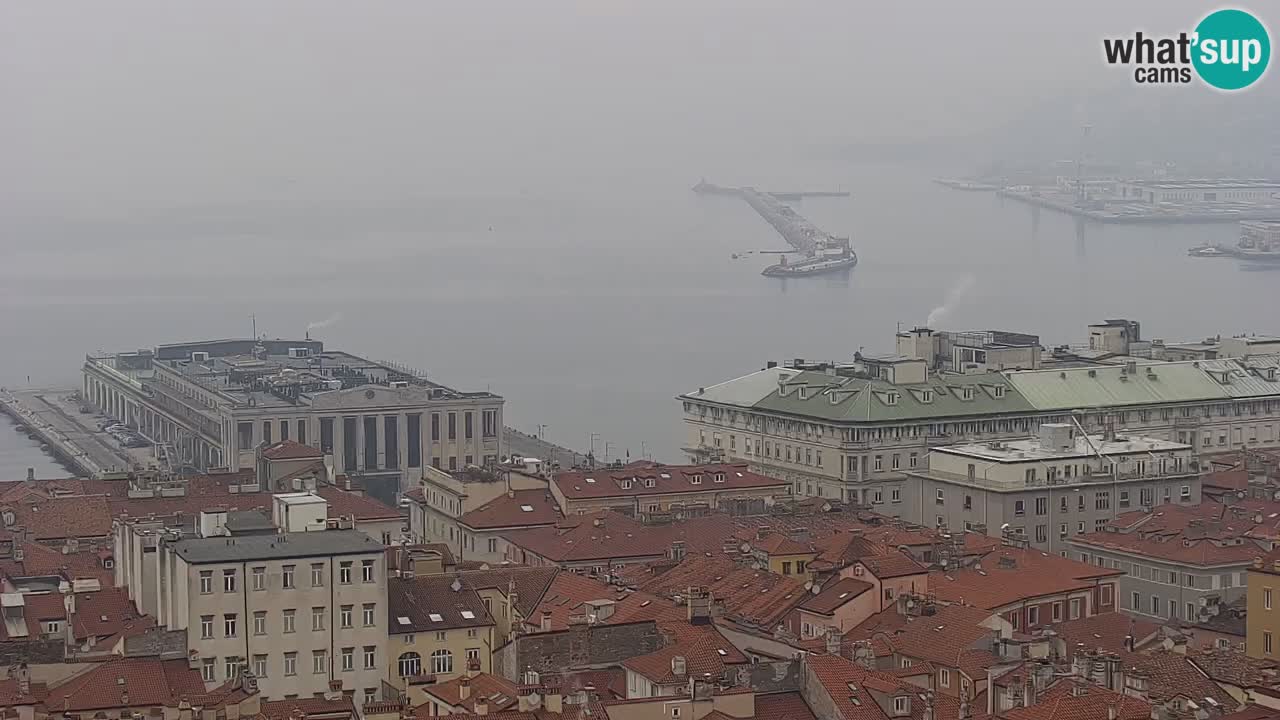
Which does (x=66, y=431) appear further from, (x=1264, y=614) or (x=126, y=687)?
(x=126, y=687)

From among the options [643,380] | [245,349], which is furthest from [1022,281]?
[245,349]

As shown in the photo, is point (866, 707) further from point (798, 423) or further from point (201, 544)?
point (798, 423)

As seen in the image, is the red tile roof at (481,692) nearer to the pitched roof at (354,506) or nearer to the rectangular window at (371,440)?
the pitched roof at (354,506)

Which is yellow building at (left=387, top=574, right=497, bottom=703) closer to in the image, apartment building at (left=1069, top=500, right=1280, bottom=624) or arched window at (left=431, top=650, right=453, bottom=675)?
arched window at (left=431, top=650, right=453, bottom=675)

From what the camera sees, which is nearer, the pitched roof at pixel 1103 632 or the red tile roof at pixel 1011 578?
the pitched roof at pixel 1103 632

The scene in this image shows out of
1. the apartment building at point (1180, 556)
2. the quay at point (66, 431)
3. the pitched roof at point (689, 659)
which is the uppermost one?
the pitched roof at point (689, 659)

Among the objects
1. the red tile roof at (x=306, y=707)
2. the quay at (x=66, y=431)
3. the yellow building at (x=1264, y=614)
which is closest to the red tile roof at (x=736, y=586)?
the yellow building at (x=1264, y=614)
